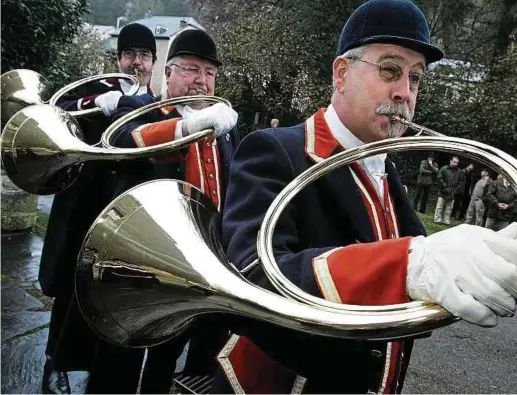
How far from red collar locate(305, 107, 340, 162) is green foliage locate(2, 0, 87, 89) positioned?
→ 4.82 metres

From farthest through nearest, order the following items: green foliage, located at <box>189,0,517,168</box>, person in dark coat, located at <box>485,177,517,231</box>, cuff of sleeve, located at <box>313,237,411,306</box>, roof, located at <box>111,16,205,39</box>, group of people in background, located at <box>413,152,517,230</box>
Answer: roof, located at <box>111,16,205,39</box> → green foliage, located at <box>189,0,517,168</box> → group of people in background, located at <box>413,152,517,230</box> → person in dark coat, located at <box>485,177,517,231</box> → cuff of sleeve, located at <box>313,237,411,306</box>

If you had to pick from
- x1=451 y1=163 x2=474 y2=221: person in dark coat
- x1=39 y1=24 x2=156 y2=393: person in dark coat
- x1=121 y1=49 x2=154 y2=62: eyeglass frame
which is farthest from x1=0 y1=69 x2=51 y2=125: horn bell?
x1=451 y1=163 x2=474 y2=221: person in dark coat

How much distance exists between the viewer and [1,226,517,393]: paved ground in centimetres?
311

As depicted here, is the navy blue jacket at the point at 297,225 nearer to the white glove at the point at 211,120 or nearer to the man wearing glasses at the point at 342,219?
the man wearing glasses at the point at 342,219

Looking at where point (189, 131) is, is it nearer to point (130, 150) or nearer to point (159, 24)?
point (130, 150)

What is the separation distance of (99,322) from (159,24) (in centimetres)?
3946

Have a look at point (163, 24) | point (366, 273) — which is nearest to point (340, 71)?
point (366, 273)

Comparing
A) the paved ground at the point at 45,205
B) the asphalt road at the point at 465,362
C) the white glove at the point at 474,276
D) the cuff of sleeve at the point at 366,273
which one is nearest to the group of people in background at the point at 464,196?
the asphalt road at the point at 465,362

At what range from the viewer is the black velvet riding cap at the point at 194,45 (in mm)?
2621

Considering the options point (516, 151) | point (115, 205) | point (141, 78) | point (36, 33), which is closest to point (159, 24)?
point (516, 151)

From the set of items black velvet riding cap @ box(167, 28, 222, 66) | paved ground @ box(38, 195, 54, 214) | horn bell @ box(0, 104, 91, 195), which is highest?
black velvet riding cap @ box(167, 28, 222, 66)

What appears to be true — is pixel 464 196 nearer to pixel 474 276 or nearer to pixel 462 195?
pixel 462 195

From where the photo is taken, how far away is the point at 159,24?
38.1 metres

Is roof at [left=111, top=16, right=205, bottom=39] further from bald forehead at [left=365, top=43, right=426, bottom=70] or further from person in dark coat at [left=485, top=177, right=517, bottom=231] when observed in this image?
bald forehead at [left=365, top=43, right=426, bottom=70]
